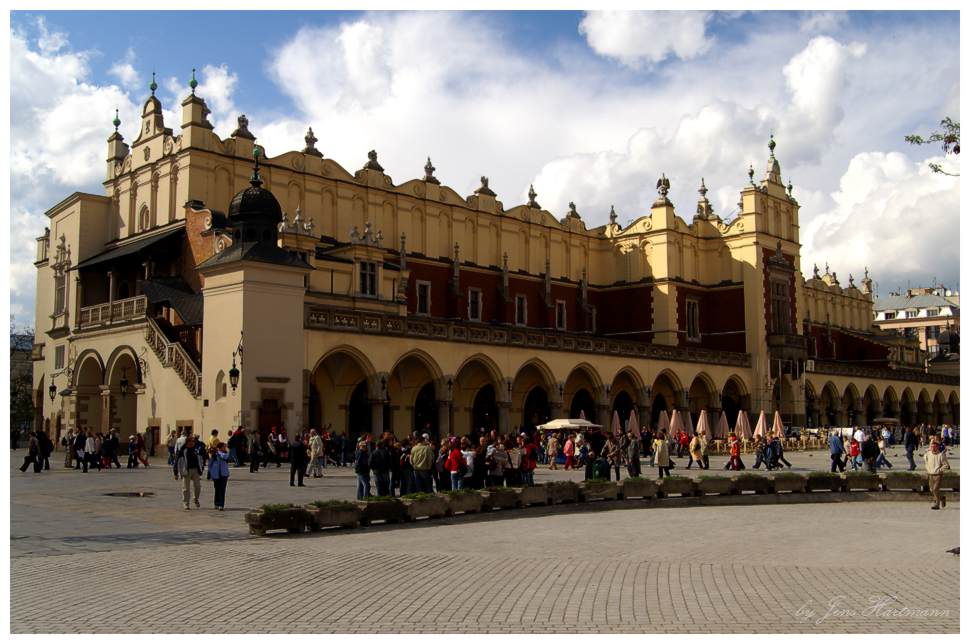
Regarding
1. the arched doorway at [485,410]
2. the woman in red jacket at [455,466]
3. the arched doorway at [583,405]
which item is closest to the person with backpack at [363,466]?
the woman in red jacket at [455,466]

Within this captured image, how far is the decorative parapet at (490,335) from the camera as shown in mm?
36656

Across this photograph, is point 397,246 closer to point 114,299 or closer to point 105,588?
point 114,299

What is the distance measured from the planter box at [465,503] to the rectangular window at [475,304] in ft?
107

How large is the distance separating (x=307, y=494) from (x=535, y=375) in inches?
1061

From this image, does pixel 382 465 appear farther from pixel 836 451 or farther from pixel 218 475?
pixel 836 451

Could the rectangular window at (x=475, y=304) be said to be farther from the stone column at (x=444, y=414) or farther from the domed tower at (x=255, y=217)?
the domed tower at (x=255, y=217)

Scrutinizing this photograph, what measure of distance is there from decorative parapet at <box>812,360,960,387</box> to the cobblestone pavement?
147 feet

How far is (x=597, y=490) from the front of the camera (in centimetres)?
2294

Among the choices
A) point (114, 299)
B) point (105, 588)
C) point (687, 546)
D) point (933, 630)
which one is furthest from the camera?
point (114, 299)

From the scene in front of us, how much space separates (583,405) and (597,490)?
30301mm

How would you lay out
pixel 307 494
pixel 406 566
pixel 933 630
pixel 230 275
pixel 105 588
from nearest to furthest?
pixel 933 630
pixel 105 588
pixel 406 566
pixel 307 494
pixel 230 275

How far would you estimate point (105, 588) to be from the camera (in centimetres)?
1153

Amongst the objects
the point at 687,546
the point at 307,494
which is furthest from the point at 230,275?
the point at 687,546

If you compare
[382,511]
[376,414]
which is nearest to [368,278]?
[376,414]
